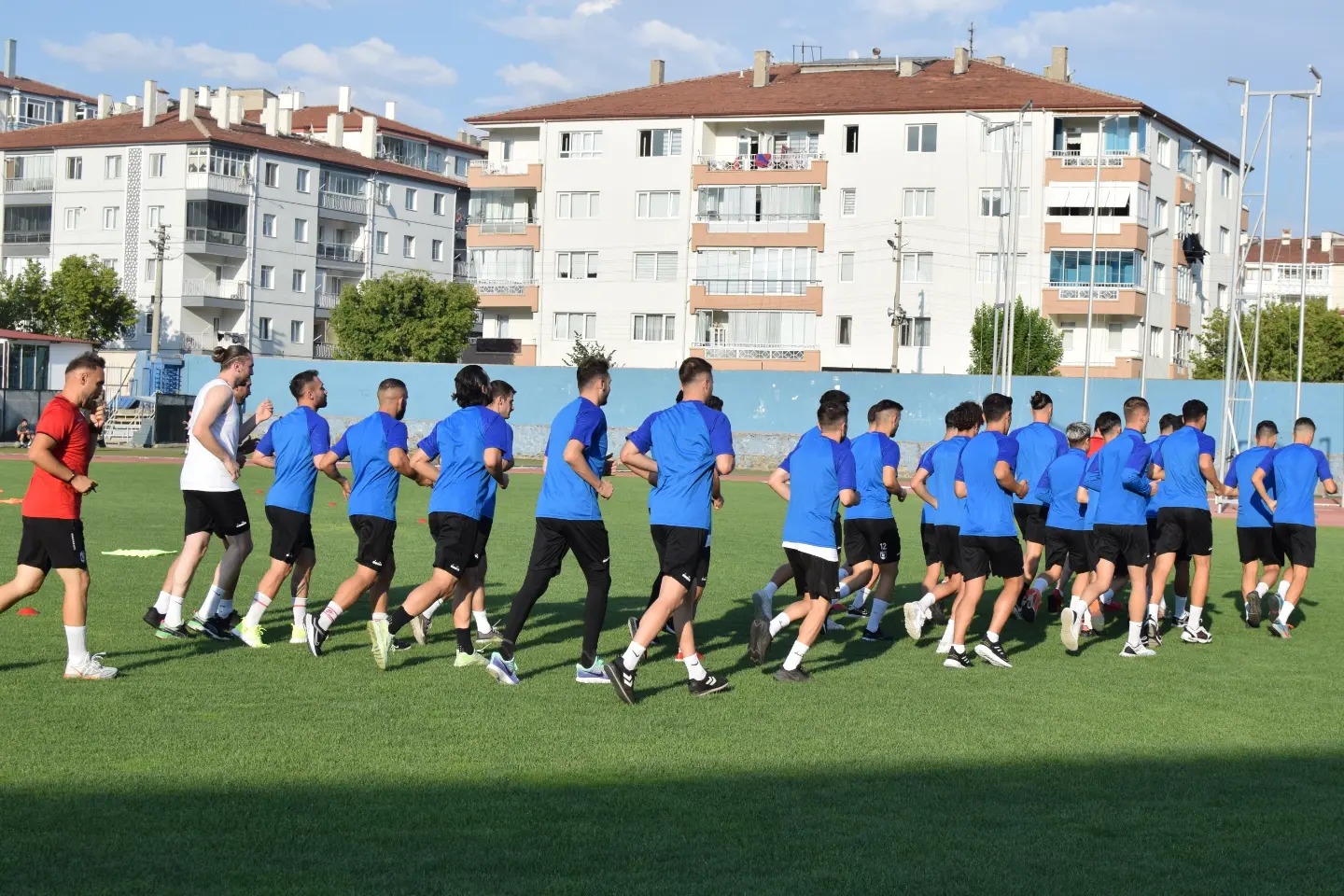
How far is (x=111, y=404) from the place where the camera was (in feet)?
173

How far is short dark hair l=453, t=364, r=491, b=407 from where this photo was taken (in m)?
10.2

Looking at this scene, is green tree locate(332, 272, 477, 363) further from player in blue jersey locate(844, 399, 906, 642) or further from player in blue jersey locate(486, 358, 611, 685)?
player in blue jersey locate(486, 358, 611, 685)

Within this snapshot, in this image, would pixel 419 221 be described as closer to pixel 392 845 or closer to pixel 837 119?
pixel 837 119

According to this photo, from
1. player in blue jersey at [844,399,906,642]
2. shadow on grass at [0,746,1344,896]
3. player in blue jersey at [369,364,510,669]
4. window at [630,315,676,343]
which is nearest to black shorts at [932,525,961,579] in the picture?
player in blue jersey at [844,399,906,642]

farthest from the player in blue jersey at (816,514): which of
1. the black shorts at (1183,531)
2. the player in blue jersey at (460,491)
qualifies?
the black shorts at (1183,531)

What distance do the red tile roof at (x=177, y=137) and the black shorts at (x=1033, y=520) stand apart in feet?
235

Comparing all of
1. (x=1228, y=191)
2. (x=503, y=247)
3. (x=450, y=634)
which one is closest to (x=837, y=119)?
(x=503, y=247)

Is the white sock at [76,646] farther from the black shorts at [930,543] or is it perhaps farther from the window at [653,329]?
the window at [653,329]

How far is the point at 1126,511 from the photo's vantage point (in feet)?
42.3

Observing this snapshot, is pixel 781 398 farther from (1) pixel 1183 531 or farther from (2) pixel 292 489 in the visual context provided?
(2) pixel 292 489

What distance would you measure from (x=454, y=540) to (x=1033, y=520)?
6.81 meters

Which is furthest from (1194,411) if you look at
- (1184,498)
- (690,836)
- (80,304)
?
(80,304)

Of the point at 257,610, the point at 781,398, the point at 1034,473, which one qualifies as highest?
the point at 781,398

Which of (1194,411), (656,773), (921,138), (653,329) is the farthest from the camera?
(653,329)
